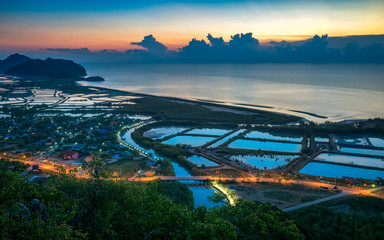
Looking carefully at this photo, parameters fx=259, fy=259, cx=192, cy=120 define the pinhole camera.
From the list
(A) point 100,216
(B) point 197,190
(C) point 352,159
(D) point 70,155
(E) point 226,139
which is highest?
(A) point 100,216

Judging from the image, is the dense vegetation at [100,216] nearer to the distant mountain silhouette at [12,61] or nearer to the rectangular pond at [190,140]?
the rectangular pond at [190,140]

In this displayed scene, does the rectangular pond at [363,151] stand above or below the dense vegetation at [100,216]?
below

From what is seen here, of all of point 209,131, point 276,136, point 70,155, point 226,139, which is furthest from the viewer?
point 209,131

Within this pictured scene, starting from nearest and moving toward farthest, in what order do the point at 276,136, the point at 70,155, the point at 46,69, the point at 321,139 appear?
the point at 70,155
the point at 321,139
the point at 276,136
the point at 46,69

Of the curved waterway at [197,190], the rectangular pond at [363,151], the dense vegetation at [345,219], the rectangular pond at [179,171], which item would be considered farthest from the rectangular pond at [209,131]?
the dense vegetation at [345,219]

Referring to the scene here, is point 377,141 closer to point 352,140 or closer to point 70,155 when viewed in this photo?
point 352,140

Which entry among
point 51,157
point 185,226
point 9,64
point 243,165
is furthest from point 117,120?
point 9,64

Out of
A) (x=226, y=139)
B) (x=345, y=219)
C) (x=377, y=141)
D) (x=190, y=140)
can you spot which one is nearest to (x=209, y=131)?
(x=226, y=139)
